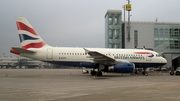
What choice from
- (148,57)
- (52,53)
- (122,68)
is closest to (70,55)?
(52,53)

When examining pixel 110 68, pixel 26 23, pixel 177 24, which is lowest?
pixel 110 68

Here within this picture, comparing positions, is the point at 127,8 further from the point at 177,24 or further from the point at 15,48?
the point at 15,48

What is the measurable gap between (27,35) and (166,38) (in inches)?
1411

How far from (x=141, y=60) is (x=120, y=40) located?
79.5 feet

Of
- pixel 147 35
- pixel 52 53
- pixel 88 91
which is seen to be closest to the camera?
pixel 88 91

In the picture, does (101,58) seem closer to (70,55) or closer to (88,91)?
(70,55)

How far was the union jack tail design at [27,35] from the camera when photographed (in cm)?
2508

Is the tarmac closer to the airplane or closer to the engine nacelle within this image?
the engine nacelle

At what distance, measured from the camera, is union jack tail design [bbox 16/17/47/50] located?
2508 centimetres

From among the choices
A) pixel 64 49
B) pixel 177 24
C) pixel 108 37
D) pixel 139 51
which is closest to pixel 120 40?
pixel 108 37

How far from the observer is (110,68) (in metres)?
23.4

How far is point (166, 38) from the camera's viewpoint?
166 ft

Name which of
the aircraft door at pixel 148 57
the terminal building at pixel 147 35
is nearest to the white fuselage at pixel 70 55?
the aircraft door at pixel 148 57

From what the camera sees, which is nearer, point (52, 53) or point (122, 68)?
point (122, 68)
